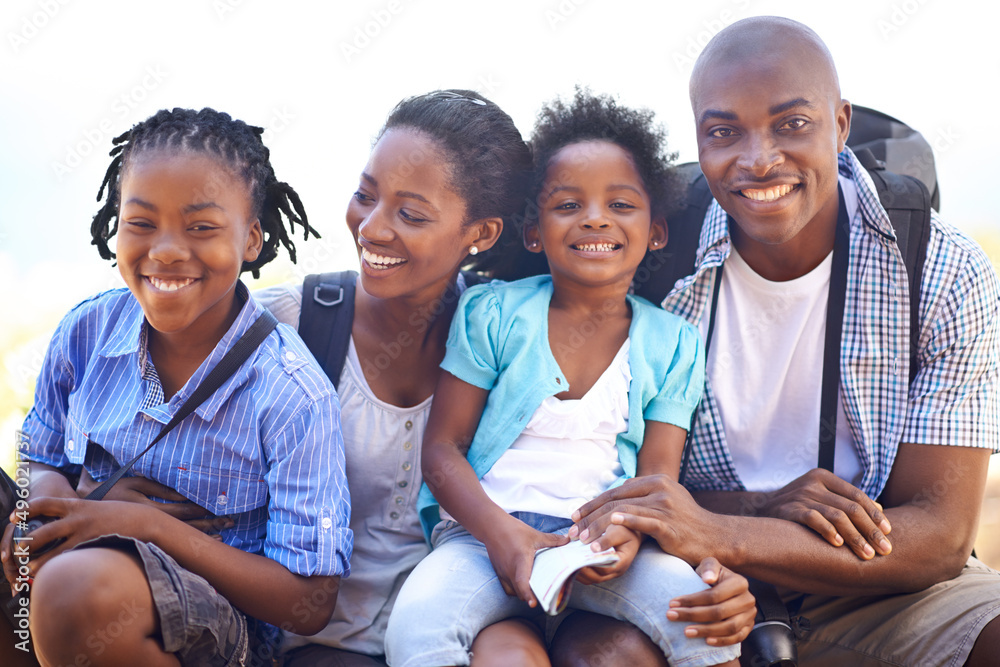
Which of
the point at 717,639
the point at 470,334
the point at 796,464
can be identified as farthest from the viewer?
the point at 796,464

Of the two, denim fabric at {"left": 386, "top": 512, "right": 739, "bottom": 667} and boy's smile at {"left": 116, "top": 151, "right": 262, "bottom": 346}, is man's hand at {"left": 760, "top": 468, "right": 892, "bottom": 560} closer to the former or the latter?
denim fabric at {"left": 386, "top": 512, "right": 739, "bottom": 667}

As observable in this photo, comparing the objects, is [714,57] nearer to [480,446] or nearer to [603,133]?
[603,133]

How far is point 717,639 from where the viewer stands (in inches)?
78.6

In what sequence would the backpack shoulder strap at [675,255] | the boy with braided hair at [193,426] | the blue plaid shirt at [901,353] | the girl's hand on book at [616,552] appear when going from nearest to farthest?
the boy with braided hair at [193,426] < the girl's hand on book at [616,552] < the blue plaid shirt at [901,353] < the backpack shoulder strap at [675,255]

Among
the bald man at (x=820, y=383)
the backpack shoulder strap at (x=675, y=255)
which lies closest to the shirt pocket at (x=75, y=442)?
the bald man at (x=820, y=383)

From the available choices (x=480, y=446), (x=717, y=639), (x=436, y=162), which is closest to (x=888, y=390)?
(x=717, y=639)

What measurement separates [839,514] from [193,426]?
69.6 inches

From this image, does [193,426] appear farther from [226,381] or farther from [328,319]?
[328,319]

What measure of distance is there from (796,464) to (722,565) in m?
0.70

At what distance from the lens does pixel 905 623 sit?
2.55 metres

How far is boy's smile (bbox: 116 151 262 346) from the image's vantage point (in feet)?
7.18

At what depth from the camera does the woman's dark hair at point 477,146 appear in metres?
2.70

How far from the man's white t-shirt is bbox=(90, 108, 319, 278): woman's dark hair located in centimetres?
137

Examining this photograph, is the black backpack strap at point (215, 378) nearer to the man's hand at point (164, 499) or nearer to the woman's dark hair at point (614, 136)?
the man's hand at point (164, 499)
